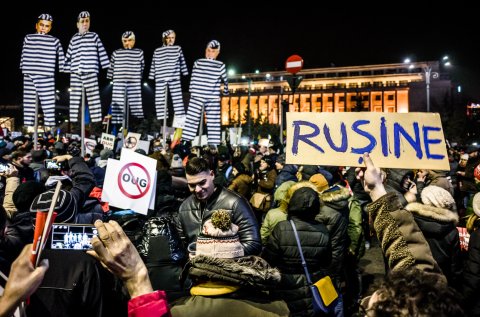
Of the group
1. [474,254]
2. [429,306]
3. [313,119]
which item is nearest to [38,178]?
[313,119]

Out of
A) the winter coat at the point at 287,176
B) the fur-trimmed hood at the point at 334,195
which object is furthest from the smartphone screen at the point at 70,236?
→ the winter coat at the point at 287,176

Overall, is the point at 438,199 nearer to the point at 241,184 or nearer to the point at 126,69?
the point at 241,184

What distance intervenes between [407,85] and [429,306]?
4171 inches

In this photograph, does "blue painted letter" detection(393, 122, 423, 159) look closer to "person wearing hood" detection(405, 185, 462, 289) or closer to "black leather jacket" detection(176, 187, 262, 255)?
"person wearing hood" detection(405, 185, 462, 289)

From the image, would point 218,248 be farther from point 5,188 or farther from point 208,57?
point 208,57

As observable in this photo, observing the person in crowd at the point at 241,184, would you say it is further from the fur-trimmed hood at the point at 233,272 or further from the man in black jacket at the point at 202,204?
the fur-trimmed hood at the point at 233,272

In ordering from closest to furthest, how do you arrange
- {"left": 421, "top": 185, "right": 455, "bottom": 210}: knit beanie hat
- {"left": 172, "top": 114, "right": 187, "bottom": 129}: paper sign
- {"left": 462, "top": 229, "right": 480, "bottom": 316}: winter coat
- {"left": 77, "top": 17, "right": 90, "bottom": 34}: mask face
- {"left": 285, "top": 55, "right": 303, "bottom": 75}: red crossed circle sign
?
{"left": 462, "top": 229, "right": 480, "bottom": 316}: winter coat → {"left": 421, "top": 185, "right": 455, "bottom": 210}: knit beanie hat → {"left": 77, "top": 17, "right": 90, "bottom": 34}: mask face → {"left": 285, "top": 55, "right": 303, "bottom": 75}: red crossed circle sign → {"left": 172, "top": 114, "right": 187, "bottom": 129}: paper sign

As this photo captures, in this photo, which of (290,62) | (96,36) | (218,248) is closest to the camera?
(218,248)

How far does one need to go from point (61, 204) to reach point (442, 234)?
3273 mm

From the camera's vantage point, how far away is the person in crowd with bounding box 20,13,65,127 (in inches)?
432

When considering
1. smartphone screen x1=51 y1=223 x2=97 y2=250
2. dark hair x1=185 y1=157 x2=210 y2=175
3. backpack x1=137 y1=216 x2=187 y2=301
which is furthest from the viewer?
dark hair x1=185 y1=157 x2=210 y2=175

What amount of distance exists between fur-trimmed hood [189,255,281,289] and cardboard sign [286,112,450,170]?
947 millimetres

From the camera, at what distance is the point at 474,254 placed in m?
3.68

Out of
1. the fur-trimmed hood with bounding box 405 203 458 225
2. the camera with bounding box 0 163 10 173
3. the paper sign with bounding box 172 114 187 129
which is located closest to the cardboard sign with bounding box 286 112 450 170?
the fur-trimmed hood with bounding box 405 203 458 225
